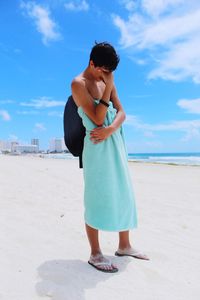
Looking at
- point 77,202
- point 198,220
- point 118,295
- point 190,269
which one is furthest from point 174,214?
point 118,295

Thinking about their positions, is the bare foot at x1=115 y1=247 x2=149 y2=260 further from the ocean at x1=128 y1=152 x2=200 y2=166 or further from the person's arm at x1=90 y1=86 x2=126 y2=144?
the ocean at x1=128 y1=152 x2=200 y2=166

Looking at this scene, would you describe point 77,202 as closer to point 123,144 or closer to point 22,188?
point 22,188

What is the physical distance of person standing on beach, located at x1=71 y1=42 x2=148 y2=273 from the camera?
2797 mm

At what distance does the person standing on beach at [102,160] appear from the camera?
9.18 ft

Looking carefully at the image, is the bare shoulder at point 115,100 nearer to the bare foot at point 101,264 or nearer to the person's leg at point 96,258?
the person's leg at point 96,258

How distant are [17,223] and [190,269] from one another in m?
2.07

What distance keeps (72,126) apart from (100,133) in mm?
308

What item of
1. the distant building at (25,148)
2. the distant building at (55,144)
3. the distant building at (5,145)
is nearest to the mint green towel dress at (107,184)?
the distant building at (55,144)

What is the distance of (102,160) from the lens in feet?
9.48

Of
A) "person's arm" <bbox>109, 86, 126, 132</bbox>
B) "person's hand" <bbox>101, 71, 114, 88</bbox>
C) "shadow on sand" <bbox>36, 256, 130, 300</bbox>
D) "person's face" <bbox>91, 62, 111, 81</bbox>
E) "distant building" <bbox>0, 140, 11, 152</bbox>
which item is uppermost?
"distant building" <bbox>0, 140, 11, 152</bbox>

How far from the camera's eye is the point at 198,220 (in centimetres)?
470

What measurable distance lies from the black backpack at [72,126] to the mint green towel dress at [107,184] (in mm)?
86

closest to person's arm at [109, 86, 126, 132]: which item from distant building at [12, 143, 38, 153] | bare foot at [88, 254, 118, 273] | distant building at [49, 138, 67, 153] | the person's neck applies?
the person's neck

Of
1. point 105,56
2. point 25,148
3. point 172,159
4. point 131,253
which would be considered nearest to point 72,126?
point 105,56
